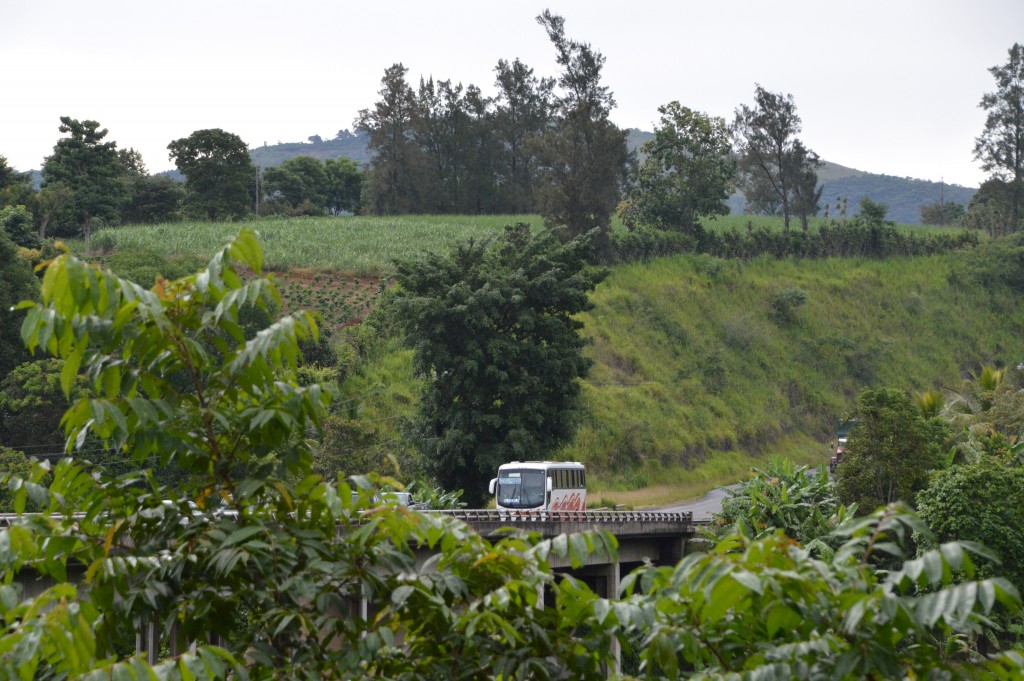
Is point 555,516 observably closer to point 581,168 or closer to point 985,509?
point 985,509

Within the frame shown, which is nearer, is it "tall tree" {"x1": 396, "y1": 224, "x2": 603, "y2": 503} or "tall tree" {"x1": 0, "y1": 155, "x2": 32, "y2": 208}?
"tall tree" {"x1": 396, "y1": 224, "x2": 603, "y2": 503}

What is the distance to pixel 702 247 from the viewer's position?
3157 inches

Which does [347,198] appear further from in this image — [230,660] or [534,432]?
[230,660]

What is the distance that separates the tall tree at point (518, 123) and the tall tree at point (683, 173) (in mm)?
23735

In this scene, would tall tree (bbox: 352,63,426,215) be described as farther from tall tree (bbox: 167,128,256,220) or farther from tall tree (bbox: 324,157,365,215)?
tall tree (bbox: 324,157,365,215)

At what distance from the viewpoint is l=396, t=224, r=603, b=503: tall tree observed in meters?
41.0

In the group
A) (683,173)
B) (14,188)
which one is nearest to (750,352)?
(683,173)

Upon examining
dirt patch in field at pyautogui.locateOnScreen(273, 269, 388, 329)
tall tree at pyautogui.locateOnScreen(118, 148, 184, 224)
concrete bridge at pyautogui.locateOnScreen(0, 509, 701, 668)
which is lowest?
concrete bridge at pyautogui.locateOnScreen(0, 509, 701, 668)

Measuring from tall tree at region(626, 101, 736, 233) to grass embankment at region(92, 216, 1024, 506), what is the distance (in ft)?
12.9

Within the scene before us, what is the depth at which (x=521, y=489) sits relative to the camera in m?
37.8

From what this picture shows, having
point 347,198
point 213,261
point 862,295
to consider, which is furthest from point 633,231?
point 213,261

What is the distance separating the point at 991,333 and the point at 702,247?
19.0 meters

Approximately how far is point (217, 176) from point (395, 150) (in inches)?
555

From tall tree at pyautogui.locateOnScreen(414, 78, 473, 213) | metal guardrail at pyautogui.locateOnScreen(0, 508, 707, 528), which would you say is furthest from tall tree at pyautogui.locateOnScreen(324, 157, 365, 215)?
metal guardrail at pyautogui.locateOnScreen(0, 508, 707, 528)
